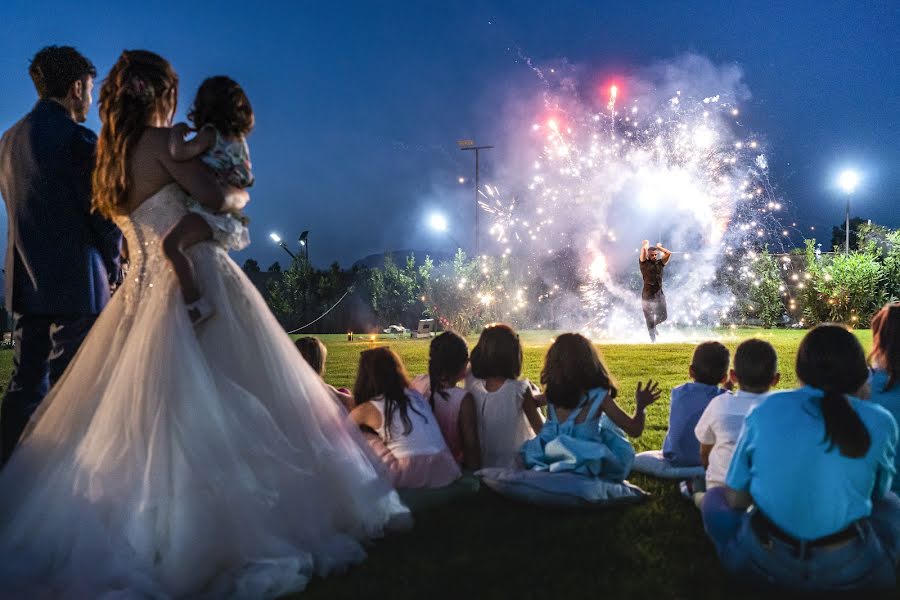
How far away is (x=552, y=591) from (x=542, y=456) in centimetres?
171

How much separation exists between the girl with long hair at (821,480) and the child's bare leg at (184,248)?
9.70 ft

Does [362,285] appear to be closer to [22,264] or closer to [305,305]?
[305,305]

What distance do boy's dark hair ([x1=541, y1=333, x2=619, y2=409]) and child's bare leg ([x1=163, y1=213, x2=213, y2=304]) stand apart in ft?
8.04

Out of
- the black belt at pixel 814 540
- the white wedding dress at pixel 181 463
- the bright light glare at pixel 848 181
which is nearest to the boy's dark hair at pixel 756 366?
the black belt at pixel 814 540

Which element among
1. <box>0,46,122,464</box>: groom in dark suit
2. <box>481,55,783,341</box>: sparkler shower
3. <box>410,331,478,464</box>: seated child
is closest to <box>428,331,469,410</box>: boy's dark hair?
<box>410,331,478,464</box>: seated child

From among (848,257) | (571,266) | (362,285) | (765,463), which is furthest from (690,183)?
(362,285)

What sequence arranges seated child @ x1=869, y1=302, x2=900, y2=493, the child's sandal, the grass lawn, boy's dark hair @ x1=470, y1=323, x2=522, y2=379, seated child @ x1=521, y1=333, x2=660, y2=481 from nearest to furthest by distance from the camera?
the grass lawn, the child's sandal, seated child @ x1=869, y1=302, x2=900, y2=493, seated child @ x1=521, y1=333, x2=660, y2=481, boy's dark hair @ x1=470, y1=323, x2=522, y2=379

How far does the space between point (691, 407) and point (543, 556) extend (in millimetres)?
2131

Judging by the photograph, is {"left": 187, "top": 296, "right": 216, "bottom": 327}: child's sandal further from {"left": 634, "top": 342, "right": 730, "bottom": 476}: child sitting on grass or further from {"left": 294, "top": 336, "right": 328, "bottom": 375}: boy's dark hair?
{"left": 634, "top": 342, "right": 730, "bottom": 476}: child sitting on grass

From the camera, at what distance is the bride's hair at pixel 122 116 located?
4.02 metres

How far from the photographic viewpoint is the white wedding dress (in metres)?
3.29

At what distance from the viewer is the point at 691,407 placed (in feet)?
18.0

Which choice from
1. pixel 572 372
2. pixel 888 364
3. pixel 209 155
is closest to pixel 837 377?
pixel 888 364

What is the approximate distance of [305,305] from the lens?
53531 mm
